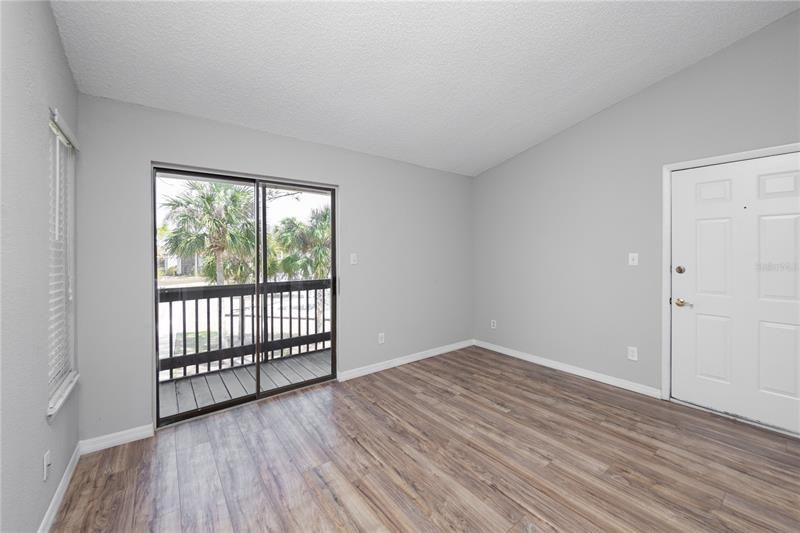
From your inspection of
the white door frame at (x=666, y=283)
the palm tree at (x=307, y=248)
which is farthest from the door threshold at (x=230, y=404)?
the white door frame at (x=666, y=283)

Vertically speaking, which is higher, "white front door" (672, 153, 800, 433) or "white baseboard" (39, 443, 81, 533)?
"white front door" (672, 153, 800, 433)

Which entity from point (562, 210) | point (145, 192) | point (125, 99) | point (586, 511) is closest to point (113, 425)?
point (145, 192)

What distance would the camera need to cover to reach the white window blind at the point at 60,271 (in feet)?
6.10

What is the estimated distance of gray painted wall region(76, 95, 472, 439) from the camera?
2.29m

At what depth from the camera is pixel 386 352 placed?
395 cm

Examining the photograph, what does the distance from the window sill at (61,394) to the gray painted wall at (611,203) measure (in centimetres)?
421

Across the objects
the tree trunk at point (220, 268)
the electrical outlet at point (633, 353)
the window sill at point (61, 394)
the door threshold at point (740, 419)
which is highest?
the tree trunk at point (220, 268)

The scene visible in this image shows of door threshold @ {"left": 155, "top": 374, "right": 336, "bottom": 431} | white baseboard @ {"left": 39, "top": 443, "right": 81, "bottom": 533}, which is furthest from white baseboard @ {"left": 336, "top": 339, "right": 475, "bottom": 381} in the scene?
white baseboard @ {"left": 39, "top": 443, "right": 81, "bottom": 533}

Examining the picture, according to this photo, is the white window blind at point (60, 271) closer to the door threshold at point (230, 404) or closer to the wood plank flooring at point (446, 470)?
the wood plank flooring at point (446, 470)

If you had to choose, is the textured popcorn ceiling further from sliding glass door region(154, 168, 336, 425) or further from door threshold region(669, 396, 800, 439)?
door threshold region(669, 396, 800, 439)

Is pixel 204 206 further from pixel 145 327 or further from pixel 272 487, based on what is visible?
pixel 272 487

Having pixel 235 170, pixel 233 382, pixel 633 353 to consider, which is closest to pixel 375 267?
pixel 235 170

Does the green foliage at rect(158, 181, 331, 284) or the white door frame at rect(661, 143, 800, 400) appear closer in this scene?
the green foliage at rect(158, 181, 331, 284)

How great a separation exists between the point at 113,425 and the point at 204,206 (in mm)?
1757
